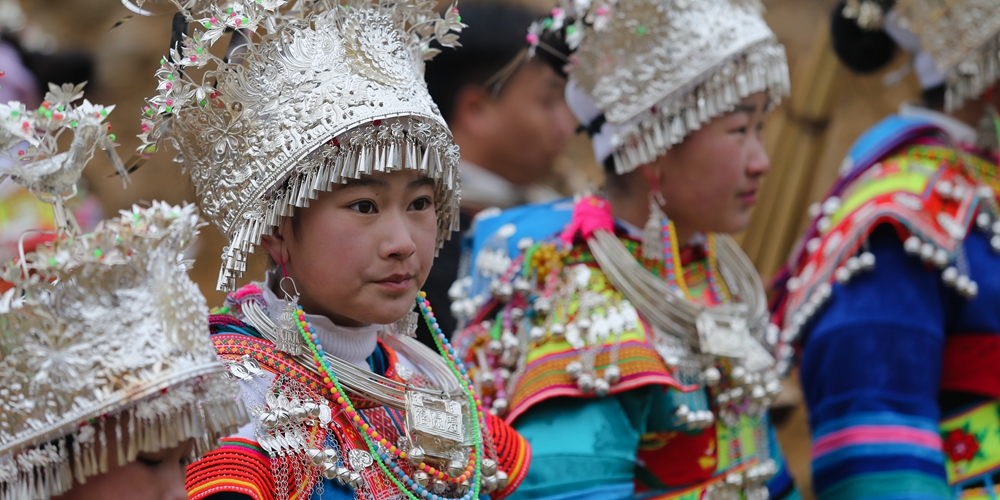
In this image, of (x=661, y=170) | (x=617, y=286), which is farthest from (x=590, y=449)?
(x=661, y=170)

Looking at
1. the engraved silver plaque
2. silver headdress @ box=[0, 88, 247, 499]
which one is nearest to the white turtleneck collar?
the engraved silver plaque

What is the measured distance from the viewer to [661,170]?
2.84 metres

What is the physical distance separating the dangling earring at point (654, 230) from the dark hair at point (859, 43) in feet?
3.86

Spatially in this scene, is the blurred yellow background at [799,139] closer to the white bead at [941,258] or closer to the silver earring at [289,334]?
the white bead at [941,258]

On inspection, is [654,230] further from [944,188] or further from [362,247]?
[362,247]

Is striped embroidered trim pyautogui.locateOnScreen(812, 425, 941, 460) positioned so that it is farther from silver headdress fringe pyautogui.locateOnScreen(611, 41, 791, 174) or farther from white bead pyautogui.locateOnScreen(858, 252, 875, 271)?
silver headdress fringe pyautogui.locateOnScreen(611, 41, 791, 174)

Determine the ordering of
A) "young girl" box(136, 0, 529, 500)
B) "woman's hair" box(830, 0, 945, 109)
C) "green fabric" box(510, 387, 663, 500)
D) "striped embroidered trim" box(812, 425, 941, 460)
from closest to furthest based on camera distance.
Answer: "young girl" box(136, 0, 529, 500)
"green fabric" box(510, 387, 663, 500)
"striped embroidered trim" box(812, 425, 941, 460)
"woman's hair" box(830, 0, 945, 109)

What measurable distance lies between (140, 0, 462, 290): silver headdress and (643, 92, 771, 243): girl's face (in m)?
1.08

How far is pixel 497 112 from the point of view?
4031 mm

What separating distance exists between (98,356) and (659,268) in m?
1.73

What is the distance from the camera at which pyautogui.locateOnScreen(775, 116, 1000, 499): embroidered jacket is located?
2.88 meters

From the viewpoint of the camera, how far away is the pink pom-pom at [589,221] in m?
2.75

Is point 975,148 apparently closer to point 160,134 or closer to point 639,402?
point 639,402

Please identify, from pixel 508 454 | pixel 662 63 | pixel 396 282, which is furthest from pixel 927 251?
pixel 396 282
